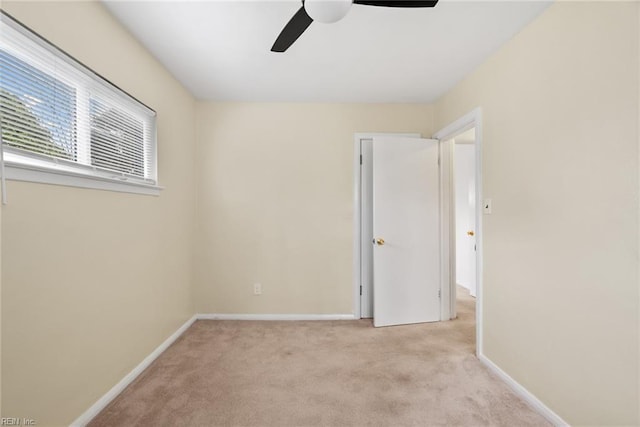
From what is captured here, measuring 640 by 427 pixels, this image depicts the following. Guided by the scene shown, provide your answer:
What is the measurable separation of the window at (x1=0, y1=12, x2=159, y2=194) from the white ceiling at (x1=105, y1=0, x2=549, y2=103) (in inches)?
21.7

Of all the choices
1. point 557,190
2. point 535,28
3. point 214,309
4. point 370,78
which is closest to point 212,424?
point 214,309

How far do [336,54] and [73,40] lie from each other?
163 centimetres

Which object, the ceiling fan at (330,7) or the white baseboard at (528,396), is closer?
the ceiling fan at (330,7)

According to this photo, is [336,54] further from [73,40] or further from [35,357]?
[35,357]

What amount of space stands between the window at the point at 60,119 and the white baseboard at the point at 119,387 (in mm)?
1275

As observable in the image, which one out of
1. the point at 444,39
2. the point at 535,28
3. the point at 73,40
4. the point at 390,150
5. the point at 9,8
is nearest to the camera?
the point at 9,8

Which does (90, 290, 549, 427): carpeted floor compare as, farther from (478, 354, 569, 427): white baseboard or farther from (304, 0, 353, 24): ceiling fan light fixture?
(304, 0, 353, 24): ceiling fan light fixture

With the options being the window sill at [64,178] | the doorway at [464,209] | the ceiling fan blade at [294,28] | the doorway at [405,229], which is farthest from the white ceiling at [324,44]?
the doorway at [464,209]

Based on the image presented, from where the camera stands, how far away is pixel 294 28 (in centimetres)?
150

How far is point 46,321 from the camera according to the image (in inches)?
52.7

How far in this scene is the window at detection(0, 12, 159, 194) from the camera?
1212mm

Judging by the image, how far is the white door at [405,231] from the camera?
3014 mm

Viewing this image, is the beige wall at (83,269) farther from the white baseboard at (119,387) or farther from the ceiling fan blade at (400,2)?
the ceiling fan blade at (400,2)

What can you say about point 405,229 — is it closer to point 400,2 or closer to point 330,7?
point 400,2
